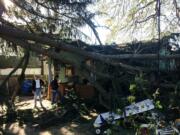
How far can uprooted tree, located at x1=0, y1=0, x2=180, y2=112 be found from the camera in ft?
43.7

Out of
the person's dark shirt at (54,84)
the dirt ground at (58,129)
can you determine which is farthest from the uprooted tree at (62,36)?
the person's dark shirt at (54,84)

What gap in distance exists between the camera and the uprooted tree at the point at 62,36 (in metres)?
13.3

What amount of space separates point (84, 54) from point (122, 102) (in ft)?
7.66

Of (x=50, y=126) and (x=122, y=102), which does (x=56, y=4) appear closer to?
(x=122, y=102)

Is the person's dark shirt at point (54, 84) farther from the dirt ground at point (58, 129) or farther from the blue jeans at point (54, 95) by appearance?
the dirt ground at point (58, 129)

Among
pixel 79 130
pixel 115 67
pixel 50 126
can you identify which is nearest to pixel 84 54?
pixel 115 67

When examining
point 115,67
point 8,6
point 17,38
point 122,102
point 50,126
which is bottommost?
point 50,126

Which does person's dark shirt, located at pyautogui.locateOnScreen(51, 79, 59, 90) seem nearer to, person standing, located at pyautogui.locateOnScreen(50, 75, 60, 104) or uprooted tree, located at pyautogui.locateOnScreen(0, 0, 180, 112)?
person standing, located at pyautogui.locateOnScreen(50, 75, 60, 104)

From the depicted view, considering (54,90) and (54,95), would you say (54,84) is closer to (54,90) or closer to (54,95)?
(54,90)

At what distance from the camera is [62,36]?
50.5 feet

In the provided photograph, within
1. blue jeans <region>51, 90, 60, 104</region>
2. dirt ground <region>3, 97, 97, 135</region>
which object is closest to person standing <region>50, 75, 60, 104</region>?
blue jeans <region>51, 90, 60, 104</region>

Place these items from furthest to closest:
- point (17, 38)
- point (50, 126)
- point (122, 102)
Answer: point (50, 126)
point (17, 38)
point (122, 102)

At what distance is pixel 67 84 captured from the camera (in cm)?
2670

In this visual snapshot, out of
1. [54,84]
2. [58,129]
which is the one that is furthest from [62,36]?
[54,84]
